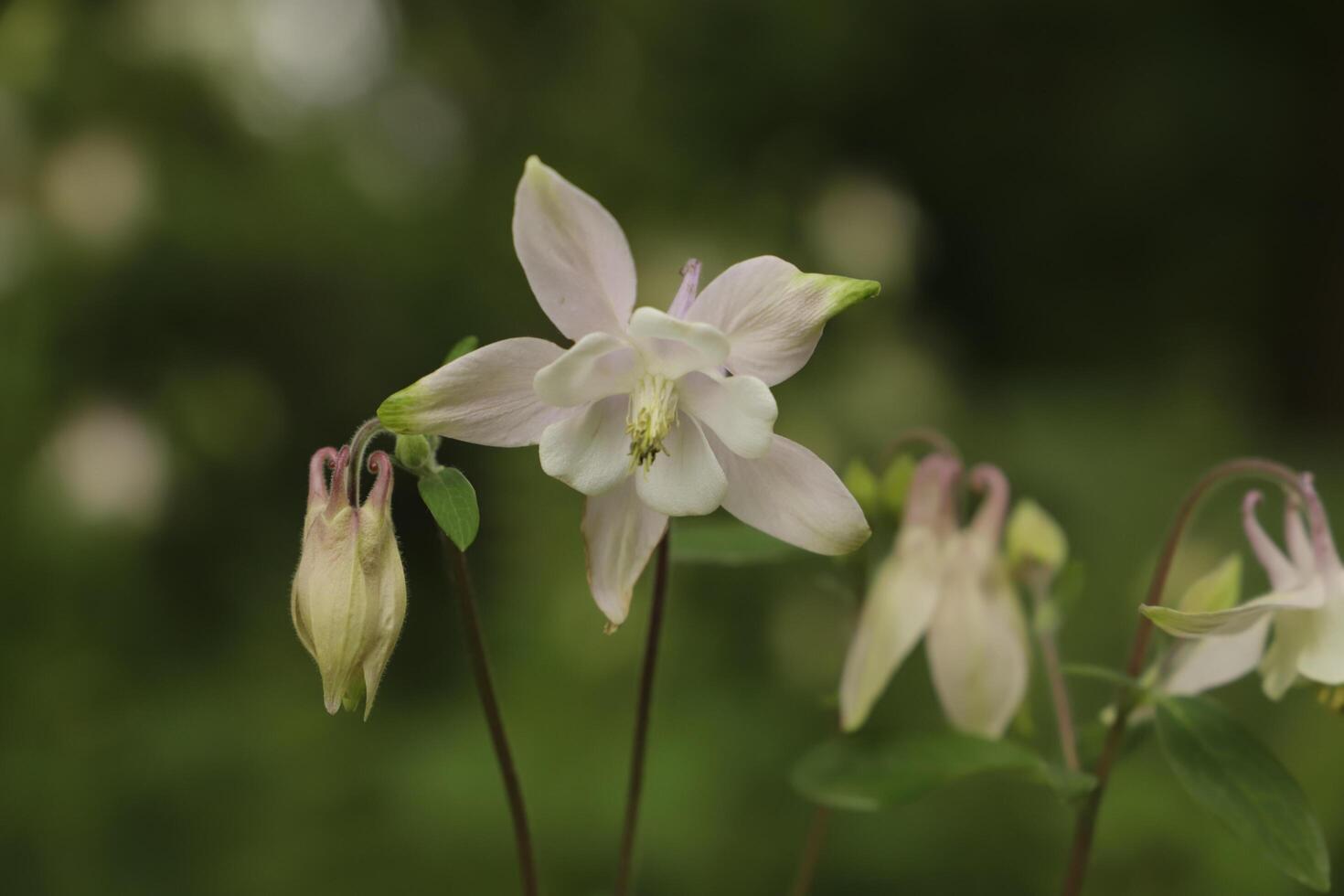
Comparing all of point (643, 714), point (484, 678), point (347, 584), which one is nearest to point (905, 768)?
point (643, 714)

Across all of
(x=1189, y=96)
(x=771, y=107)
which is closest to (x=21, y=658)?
(x=771, y=107)

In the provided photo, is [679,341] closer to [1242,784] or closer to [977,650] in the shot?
[977,650]

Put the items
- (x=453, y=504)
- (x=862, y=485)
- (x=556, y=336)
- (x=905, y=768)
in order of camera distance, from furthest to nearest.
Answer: (x=556, y=336)
(x=862, y=485)
(x=905, y=768)
(x=453, y=504)

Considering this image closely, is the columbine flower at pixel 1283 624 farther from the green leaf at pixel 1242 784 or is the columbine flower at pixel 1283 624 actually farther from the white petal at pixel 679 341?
the white petal at pixel 679 341

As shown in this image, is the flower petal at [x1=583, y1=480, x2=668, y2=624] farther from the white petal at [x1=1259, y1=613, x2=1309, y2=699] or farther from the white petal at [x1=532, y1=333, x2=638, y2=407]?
the white petal at [x1=1259, y1=613, x2=1309, y2=699]

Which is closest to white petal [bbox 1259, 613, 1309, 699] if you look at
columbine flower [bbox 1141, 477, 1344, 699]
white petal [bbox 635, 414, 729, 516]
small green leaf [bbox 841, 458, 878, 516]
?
columbine flower [bbox 1141, 477, 1344, 699]

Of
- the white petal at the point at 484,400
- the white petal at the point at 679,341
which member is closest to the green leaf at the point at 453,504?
the white petal at the point at 484,400

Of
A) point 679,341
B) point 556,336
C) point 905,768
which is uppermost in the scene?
point 679,341
